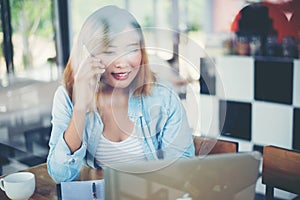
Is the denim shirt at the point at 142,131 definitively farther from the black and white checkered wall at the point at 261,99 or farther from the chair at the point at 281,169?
the black and white checkered wall at the point at 261,99

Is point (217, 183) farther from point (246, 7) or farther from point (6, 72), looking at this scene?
point (246, 7)

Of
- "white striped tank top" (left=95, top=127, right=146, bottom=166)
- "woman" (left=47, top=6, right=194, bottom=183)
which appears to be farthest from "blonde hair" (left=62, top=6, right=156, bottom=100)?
"white striped tank top" (left=95, top=127, right=146, bottom=166)

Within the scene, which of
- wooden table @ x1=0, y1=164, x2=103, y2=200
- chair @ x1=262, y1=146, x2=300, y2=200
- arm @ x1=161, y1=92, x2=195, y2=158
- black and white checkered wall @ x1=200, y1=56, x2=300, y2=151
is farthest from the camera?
black and white checkered wall @ x1=200, y1=56, x2=300, y2=151

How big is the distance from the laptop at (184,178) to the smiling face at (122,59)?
0.25 m

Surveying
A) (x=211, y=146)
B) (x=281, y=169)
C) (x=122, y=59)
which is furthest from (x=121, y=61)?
(x=281, y=169)

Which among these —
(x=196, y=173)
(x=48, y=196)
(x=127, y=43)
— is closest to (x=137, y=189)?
(x=196, y=173)

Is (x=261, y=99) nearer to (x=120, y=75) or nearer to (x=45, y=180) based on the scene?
(x=120, y=75)

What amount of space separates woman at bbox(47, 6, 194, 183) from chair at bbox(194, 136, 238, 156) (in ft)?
0.07

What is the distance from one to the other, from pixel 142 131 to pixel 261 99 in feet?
3.00

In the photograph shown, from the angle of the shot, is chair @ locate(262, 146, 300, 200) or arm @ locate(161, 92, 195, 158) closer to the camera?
arm @ locate(161, 92, 195, 158)

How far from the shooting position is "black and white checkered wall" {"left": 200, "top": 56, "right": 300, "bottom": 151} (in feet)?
5.77

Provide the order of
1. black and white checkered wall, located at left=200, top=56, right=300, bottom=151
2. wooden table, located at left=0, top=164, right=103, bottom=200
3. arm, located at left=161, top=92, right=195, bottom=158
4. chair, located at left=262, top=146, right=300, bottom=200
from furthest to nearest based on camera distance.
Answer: black and white checkered wall, located at left=200, top=56, right=300, bottom=151, chair, located at left=262, top=146, right=300, bottom=200, arm, located at left=161, top=92, right=195, bottom=158, wooden table, located at left=0, top=164, right=103, bottom=200

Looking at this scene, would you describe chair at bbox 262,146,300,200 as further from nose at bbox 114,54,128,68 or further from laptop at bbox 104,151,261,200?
nose at bbox 114,54,128,68

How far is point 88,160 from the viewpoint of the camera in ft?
3.55
